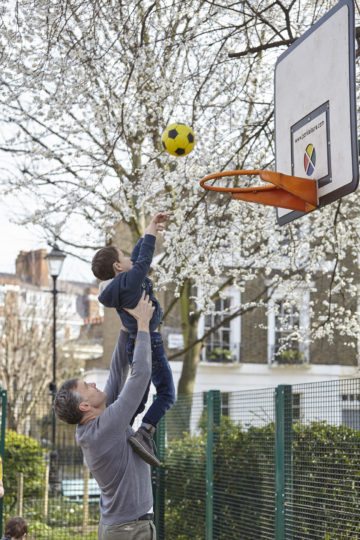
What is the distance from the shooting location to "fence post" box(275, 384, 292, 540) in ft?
25.9

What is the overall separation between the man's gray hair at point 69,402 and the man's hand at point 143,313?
585 mm

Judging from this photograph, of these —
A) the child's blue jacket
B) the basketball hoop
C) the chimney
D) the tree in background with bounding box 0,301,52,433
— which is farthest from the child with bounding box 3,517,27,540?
the chimney

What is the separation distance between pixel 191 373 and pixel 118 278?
13996 mm

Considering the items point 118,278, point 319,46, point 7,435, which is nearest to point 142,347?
point 118,278

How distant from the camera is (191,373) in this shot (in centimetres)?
1941

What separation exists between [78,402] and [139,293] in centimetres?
102

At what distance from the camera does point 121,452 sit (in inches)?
197

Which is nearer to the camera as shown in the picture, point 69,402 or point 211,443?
point 69,402

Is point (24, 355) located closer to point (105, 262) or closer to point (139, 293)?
point (105, 262)

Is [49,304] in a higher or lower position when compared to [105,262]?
higher

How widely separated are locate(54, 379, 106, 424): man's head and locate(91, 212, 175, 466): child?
Answer: 500mm

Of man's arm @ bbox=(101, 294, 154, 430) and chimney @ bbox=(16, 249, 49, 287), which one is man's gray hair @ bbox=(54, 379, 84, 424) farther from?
chimney @ bbox=(16, 249, 49, 287)

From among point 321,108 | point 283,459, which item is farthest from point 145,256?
point 283,459

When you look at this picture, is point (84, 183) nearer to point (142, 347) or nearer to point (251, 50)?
point (251, 50)
